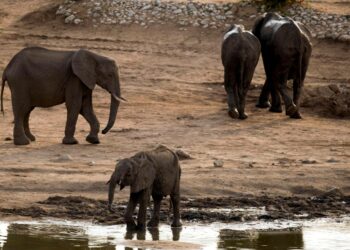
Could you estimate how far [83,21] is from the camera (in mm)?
27188

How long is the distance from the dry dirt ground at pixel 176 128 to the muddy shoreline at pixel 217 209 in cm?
26

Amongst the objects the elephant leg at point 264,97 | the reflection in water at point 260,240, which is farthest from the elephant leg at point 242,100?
the reflection in water at point 260,240

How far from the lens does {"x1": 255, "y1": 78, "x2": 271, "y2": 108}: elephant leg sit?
22797 mm

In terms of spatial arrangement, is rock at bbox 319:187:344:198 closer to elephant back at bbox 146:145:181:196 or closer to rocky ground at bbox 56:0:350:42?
elephant back at bbox 146:145:181:196

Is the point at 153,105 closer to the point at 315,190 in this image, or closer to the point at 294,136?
the point at 294,136

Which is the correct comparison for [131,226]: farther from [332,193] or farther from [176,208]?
[332,193]

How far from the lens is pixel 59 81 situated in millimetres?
19141

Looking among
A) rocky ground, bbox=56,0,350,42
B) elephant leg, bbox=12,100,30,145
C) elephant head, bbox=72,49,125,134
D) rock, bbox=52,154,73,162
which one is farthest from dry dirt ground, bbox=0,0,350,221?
elephant head, bbox=72,49,125,134

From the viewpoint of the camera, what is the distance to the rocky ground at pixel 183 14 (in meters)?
27.1

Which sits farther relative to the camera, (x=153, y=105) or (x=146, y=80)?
(x=146, y=80)

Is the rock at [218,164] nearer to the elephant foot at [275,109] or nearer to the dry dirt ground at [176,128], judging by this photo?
the dry dirt ground at [176,128]

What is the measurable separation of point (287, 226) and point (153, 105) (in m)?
7.71

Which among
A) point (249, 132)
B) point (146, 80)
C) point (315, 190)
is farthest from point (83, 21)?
point (315, 190)

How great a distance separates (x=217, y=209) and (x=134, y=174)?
87.0 inches
